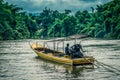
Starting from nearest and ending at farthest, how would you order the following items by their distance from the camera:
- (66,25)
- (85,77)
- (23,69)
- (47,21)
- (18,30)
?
(85,77) → (23,69) → (18,30) → (66,25) → (47,21)

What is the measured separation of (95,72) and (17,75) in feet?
21.7

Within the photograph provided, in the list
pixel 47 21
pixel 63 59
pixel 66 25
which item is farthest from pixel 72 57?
pixel 47 21

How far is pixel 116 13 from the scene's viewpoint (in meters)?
105

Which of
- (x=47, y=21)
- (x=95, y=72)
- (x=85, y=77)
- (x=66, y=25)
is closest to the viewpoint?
(x=85, y=77)

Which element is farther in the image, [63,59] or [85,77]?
[63,59]

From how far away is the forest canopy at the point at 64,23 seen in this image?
104 m

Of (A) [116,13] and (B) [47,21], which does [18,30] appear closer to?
(A) [116,13]

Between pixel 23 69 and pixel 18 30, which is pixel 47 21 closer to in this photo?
pixel 18 30

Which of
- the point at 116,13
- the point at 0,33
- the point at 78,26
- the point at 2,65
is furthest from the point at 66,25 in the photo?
the point at 2,65

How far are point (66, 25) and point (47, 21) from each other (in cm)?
3282

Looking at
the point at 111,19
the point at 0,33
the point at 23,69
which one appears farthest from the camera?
the point at 111,19

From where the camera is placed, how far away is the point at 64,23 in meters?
142

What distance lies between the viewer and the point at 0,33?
9638cm

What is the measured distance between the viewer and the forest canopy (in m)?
104
